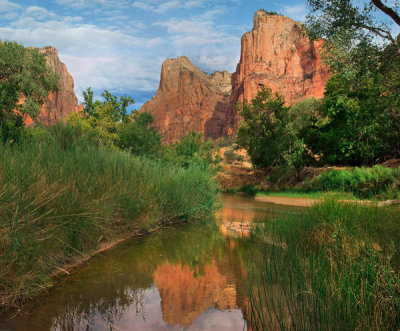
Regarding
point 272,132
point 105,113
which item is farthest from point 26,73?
point 272,132

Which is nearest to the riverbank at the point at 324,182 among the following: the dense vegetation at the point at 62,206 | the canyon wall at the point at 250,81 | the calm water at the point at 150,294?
the calm water at the point at 150,294

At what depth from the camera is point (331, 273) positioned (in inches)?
143

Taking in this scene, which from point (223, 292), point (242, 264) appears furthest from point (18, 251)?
point (242, 264)

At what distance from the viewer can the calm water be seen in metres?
3.62

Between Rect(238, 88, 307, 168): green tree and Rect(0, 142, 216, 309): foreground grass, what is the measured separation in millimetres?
21769

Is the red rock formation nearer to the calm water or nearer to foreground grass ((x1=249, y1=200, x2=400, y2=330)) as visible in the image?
the calm water

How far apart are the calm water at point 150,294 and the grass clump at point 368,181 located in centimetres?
1245

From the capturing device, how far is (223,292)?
4.61m

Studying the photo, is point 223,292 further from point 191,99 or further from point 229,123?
point 191,99

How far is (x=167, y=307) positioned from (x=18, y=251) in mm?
2067

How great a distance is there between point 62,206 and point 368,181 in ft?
65.0

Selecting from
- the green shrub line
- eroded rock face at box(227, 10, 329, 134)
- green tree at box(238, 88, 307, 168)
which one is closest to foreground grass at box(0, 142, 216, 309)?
the green shrub line

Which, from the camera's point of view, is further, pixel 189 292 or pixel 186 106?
pixel 186 106

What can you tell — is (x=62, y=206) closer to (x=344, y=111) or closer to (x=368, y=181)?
(x=368, y=181)
